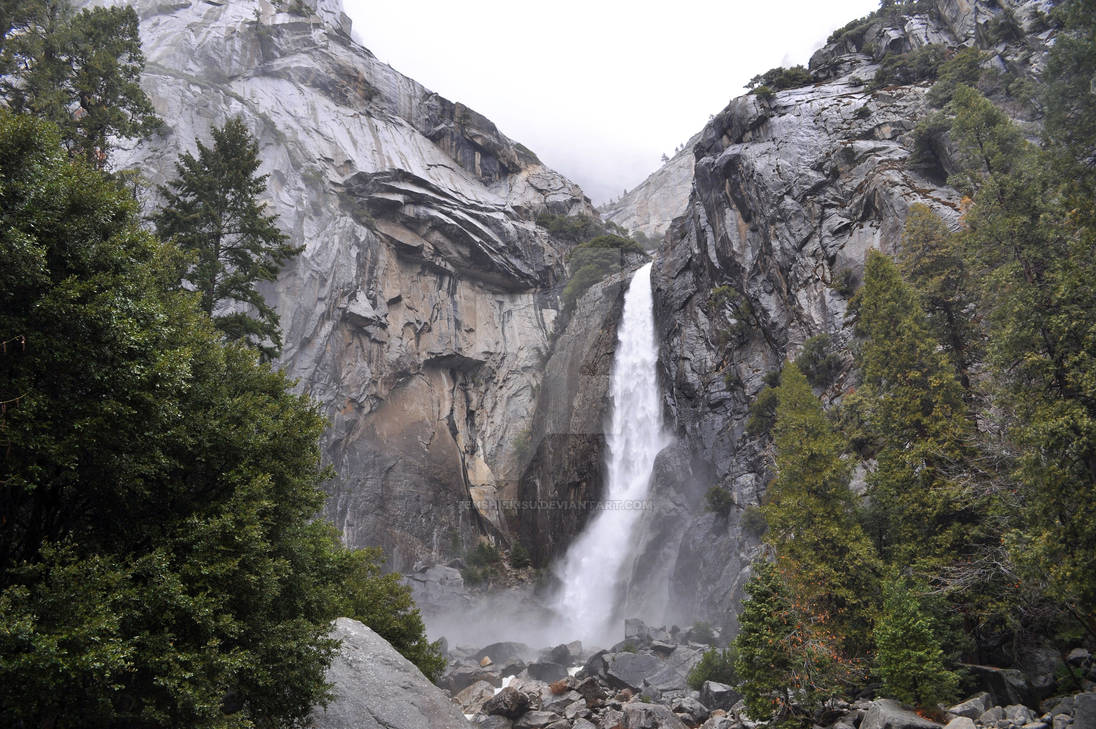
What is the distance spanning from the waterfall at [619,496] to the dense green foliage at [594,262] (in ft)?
29.8

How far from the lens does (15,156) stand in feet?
28.0

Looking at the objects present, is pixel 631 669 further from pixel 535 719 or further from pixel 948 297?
pixel 948 297

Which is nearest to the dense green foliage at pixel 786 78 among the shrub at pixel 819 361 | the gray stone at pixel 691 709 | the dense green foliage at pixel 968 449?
the shrub at pixel 819 361

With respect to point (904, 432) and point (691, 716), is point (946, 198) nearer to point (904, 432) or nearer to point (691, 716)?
point (904, 432)

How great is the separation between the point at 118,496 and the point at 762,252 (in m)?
34.7

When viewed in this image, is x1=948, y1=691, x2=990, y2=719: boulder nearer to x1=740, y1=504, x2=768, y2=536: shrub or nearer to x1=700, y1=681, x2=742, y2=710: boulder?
x1=700, y1=681, x2=742, y2=710: boulder

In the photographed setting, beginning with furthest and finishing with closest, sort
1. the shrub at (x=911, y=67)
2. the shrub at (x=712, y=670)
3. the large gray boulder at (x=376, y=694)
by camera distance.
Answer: the shrub at (x=911, y=67)
the shrub at (x=712, y=670)
the large gray boulder at (x=376, y=694)

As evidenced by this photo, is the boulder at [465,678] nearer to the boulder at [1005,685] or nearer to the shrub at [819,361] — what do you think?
the boulder at [1005,685]

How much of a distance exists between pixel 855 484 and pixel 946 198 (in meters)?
14.2

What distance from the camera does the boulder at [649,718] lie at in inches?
673

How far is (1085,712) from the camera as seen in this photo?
1071 centimetres

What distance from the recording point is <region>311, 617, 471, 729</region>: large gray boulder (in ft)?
40.4

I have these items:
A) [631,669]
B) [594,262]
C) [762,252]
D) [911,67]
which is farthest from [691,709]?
[594,262]

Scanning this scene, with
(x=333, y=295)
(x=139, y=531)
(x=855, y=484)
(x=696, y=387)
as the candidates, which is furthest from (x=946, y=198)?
(x=333, y=295)
